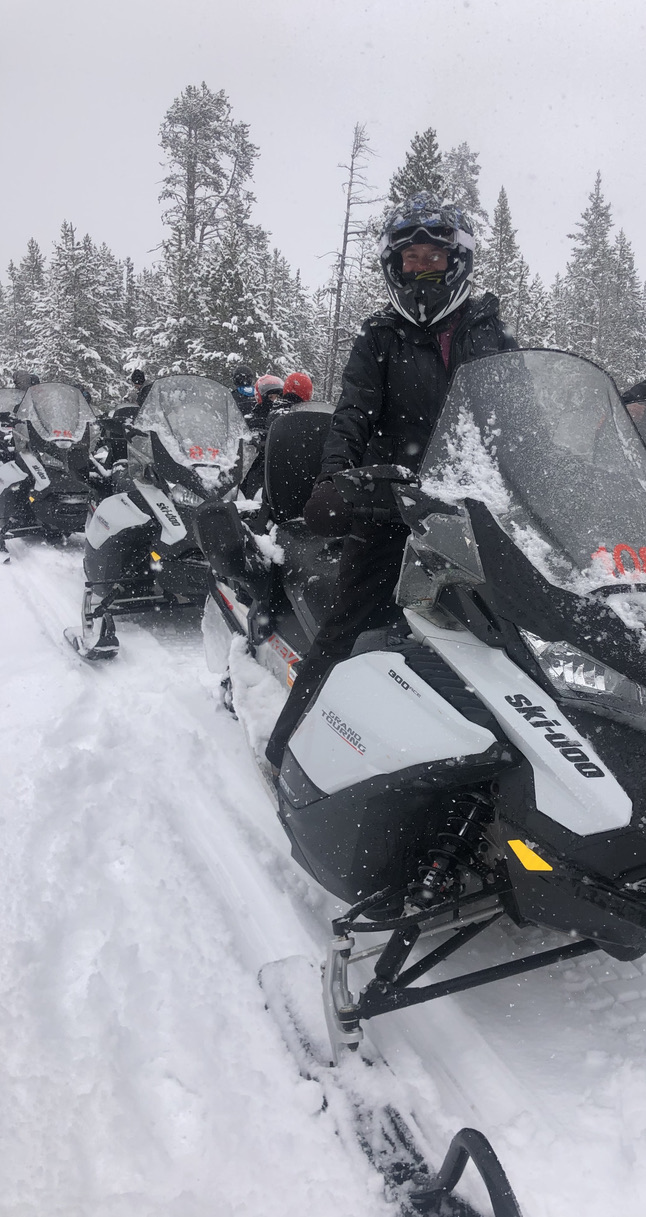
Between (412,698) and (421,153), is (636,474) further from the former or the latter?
(421,153)

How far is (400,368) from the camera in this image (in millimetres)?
2385

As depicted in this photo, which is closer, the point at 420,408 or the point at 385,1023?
the point at 385,1023

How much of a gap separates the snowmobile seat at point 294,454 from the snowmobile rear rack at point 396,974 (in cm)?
203

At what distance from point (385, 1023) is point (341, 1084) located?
25 cm

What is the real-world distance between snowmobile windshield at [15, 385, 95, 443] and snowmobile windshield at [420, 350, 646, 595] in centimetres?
717

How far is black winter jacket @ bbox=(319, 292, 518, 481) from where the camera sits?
235 cm

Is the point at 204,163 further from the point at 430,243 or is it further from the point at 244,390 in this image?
the point at 430,243

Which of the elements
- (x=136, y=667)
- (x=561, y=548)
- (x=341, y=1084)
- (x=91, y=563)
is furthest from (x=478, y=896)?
(x=91, y=563)

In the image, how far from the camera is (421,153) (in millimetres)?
18469

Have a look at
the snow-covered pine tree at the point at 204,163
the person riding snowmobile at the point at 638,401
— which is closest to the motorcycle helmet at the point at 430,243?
the person riding snowmobile at the point at 638,401

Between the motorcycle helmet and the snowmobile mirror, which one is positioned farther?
the motorcycle helmet

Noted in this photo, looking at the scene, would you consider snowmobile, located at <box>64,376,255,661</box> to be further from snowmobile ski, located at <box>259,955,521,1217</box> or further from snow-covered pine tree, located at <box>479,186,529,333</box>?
snow-covered pine tree, located at <box>479,186,529,333</box>

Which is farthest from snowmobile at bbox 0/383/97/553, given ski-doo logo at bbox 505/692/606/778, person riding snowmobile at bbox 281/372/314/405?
ski-doo logo at bbox 505/692/606/778

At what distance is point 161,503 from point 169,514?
132mm
